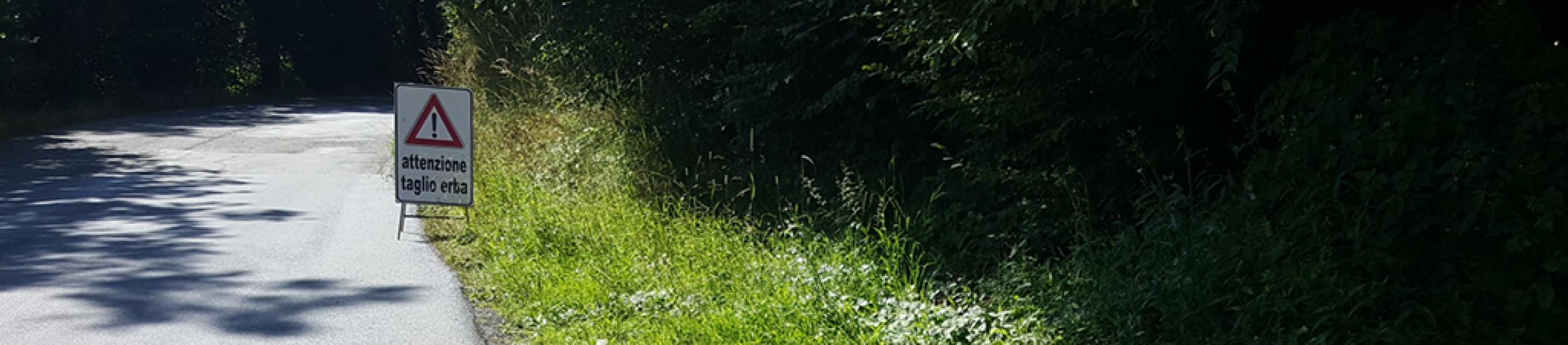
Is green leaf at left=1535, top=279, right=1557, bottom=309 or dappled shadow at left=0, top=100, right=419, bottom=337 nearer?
green leaf at left=1535, top=279, right=1557, bottom=309

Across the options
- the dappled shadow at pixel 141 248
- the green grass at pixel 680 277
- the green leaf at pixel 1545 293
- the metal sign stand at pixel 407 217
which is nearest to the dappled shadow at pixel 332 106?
the dappled shadow at pixel 141 248

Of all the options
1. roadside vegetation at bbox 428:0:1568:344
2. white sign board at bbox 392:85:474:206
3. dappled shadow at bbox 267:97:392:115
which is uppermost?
roadside vegetation at bbox 428:0:1568:344

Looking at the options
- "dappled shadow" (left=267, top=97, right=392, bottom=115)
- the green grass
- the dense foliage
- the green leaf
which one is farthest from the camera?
"dappled shadow" (left=267, top=97, right=392, bottom=115)

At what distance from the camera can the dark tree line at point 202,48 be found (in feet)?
111

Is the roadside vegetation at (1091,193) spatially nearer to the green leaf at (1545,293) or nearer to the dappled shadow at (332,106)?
the green leaf at (1545,293)

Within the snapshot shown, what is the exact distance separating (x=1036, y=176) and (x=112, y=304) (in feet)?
16.4

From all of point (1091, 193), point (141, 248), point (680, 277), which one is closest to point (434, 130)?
point (141, 248)

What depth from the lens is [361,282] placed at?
888cm

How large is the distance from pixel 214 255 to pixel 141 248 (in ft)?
2.54

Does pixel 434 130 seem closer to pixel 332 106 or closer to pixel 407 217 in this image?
pixel 407 217

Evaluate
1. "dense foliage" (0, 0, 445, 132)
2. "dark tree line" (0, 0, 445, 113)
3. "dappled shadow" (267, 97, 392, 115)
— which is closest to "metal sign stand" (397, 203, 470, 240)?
"dense foliage" (0, 0, 445, 132)

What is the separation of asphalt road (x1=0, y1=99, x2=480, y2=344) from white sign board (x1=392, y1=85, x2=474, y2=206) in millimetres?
399

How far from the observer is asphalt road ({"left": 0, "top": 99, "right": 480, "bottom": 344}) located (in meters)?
7.35

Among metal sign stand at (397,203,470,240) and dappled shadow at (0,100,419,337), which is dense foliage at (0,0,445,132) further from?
metal sign stand at (397,203,470,240)
